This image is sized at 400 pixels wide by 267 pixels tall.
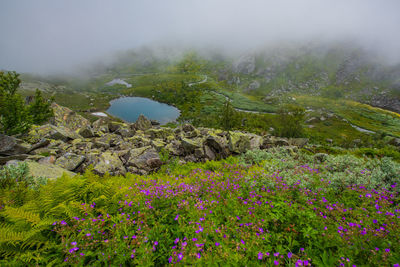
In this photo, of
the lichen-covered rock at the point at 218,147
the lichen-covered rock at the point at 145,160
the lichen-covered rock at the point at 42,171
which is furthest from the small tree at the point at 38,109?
the lichen-covered rock at the point at 218,147

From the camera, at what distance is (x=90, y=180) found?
6.22 meters

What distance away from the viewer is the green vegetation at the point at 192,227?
3.53 metres

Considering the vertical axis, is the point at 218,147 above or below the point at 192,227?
below

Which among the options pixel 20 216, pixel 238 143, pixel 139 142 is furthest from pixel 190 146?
pixel 20 216

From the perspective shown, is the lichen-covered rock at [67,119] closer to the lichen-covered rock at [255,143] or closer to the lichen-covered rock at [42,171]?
the lichen-covered rock at [42,171]

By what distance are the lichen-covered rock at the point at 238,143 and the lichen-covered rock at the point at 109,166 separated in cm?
1027

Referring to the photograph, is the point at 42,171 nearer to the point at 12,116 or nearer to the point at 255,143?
the point at 255,143

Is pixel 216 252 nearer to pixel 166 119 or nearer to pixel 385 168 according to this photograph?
pixel 385 168

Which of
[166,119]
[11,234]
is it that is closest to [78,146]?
[11,234]

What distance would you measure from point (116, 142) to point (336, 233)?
1987 centimetres

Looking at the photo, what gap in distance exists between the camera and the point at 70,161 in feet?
43.4

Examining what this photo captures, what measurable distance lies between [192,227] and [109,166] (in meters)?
10.7

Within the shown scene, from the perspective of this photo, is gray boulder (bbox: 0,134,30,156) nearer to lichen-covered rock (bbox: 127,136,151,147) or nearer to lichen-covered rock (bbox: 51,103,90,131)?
lichen-covered rock (bbox: 127,136,151,147)

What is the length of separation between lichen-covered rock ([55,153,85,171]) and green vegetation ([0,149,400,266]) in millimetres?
5522
